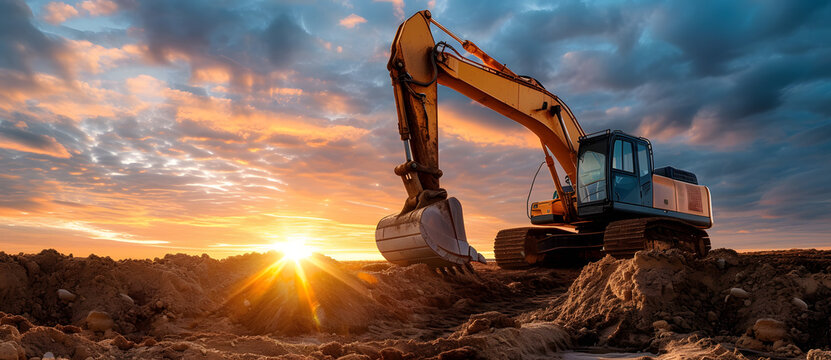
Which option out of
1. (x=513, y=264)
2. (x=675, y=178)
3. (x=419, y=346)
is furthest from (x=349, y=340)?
(x=675, y=178)

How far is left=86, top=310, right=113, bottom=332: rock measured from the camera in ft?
16.8

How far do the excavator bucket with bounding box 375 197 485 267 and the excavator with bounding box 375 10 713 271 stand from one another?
0.02 m

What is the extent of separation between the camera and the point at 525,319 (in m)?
6.88

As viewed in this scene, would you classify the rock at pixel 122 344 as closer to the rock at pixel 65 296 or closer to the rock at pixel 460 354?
the rock at pixel 460 354

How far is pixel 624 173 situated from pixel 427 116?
4.52 metres

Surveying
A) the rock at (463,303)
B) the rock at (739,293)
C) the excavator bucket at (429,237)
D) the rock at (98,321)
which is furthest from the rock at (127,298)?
the rock at (739,293)

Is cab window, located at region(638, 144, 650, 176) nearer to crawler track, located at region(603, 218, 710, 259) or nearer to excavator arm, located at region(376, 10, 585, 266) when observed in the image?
crawler track, located at region(603, 218, 710, 259)

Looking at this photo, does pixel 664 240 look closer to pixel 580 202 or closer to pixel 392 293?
pixel 580 202

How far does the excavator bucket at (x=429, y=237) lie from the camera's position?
813 cm

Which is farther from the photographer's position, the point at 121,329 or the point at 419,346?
the point at 121,329

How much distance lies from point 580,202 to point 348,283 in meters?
6.27

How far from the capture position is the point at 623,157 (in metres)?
10.6

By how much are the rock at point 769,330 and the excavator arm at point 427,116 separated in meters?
4.50

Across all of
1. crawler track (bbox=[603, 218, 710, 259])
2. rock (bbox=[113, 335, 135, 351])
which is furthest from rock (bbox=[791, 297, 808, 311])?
rock (bbox=[113, 335, 135, 351])
